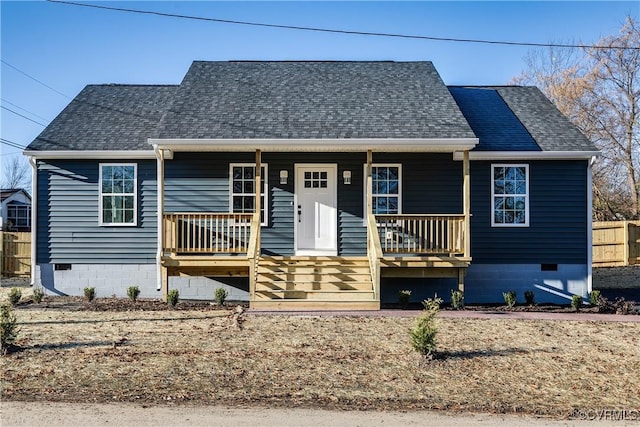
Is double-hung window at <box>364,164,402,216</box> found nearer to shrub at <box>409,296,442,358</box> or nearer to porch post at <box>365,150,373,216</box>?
porch post at <box>365,150,373,216</box>

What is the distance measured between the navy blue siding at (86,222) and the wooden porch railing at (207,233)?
127 cm

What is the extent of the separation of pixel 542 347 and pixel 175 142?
8.20 m

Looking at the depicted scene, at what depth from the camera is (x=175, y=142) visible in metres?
12.1

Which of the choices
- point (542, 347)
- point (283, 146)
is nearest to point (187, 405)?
point (542, 347)

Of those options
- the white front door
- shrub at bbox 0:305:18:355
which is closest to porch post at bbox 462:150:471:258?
the white front door

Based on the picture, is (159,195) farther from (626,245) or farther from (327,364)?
(626,245)

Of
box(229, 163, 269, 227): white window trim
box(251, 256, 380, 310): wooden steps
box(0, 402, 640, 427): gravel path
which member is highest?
box(229, 163, 269, 227): white window trim

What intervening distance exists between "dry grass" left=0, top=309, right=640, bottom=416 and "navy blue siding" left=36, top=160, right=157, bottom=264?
374cm

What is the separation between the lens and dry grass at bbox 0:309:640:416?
6.53 metres

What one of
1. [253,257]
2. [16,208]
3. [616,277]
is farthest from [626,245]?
[16,208]

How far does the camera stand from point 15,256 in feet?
61.4

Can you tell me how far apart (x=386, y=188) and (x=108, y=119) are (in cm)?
747

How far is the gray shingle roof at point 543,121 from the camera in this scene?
1354cm

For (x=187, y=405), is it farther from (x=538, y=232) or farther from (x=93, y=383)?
(x=538, y=232)
